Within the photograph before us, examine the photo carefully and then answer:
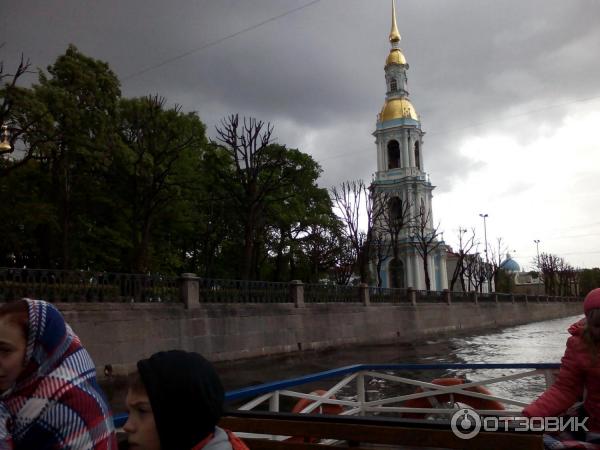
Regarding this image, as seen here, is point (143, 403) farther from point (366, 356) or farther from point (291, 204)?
point (291, 204)

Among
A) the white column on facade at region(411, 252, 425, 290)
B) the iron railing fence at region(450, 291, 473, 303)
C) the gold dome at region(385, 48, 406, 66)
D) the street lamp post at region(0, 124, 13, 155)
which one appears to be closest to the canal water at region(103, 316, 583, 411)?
the street lamp post at region(0, 124, 13, 155)

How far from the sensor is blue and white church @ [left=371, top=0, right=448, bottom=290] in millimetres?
63562

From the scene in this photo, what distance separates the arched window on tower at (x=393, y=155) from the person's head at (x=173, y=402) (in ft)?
218

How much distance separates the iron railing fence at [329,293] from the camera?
2470cm

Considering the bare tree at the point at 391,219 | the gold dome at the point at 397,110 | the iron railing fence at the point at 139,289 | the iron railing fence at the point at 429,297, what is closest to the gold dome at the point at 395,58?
the gold dome at the point at 397,110

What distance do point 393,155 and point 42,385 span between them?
67.1 metres

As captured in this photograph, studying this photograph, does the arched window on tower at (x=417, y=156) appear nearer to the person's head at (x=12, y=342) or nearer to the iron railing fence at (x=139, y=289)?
the iron railing fence at (x=139, y=289)

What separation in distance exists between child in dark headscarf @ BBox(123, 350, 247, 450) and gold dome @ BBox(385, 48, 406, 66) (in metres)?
69.2

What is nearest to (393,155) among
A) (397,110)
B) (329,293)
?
(397,110)

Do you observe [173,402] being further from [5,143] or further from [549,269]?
[549,269]

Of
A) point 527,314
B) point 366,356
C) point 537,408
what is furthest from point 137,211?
point 527,314

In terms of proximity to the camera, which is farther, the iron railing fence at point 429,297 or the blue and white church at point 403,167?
the blue and white church at point 403,167

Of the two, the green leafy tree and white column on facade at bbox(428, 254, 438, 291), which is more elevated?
the green leafy tree

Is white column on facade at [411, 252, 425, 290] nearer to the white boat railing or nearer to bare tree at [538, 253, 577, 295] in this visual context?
bare tree at [538, 253, 577, 295]
